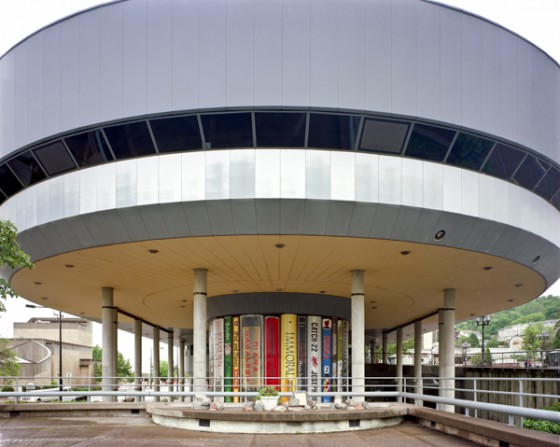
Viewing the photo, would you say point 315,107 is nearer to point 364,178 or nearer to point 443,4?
point 364,178

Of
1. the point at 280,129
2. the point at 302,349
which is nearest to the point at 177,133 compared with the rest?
the point at 280,129

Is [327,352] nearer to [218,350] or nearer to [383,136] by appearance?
[218,350]

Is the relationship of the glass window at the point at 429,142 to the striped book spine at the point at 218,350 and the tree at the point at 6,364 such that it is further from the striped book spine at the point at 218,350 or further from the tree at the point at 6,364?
the tree at the point at 6,364

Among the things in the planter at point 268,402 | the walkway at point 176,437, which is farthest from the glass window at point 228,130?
the walkway at point 176,437

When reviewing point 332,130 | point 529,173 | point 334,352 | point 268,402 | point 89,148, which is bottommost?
point 268,402

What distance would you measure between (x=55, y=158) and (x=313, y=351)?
13.7 metres

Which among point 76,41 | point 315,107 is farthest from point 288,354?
point 76,41

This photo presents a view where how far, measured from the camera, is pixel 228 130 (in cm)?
1902

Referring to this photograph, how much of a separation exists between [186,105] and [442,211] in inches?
341

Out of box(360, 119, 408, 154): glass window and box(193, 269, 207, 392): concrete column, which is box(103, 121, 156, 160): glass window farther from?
box(360, 119, 408, 154): glass window

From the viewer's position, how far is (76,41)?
20688 mm

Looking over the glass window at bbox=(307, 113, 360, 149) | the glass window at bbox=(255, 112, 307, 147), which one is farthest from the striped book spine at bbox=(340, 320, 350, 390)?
the glass window at bbox=(255, 112, 307, 147)

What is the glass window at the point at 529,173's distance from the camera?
21688mm

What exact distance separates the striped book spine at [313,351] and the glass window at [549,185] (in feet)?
36.6
